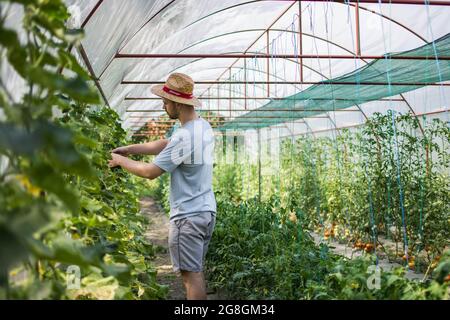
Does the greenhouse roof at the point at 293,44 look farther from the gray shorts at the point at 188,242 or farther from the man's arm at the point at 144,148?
the gray shorts at the point at 188,242

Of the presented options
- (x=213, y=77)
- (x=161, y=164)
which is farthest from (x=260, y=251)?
(x=213, y=77)

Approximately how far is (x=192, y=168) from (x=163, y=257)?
14.4 ft

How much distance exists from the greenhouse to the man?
0.01 meters

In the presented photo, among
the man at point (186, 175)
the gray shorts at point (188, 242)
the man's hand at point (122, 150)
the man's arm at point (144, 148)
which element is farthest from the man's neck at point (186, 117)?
the gray shorts at point (188, 242)

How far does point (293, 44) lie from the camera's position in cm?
833

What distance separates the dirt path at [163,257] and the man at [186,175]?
5.06 feet

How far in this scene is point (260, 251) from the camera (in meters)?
4.64

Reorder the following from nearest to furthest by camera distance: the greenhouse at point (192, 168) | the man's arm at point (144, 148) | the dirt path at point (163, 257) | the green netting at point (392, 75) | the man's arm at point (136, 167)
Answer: the greenhouse at point (192, 168) < the man's arm at point (136, 167) < the man's arm at point (144, 148) < the green netting at point (392, 75) < the dirt path at point (163, 257)

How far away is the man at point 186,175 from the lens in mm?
3102

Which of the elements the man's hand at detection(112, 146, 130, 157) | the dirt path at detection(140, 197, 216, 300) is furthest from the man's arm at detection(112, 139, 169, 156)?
the dirt path at detection(140, 197, 216, 300)

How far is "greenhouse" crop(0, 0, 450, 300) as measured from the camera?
142 centimetres

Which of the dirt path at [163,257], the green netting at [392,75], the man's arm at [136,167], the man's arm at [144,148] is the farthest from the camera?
the dirt path at [163,257]

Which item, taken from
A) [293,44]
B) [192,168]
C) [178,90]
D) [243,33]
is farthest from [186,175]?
[243,33]
